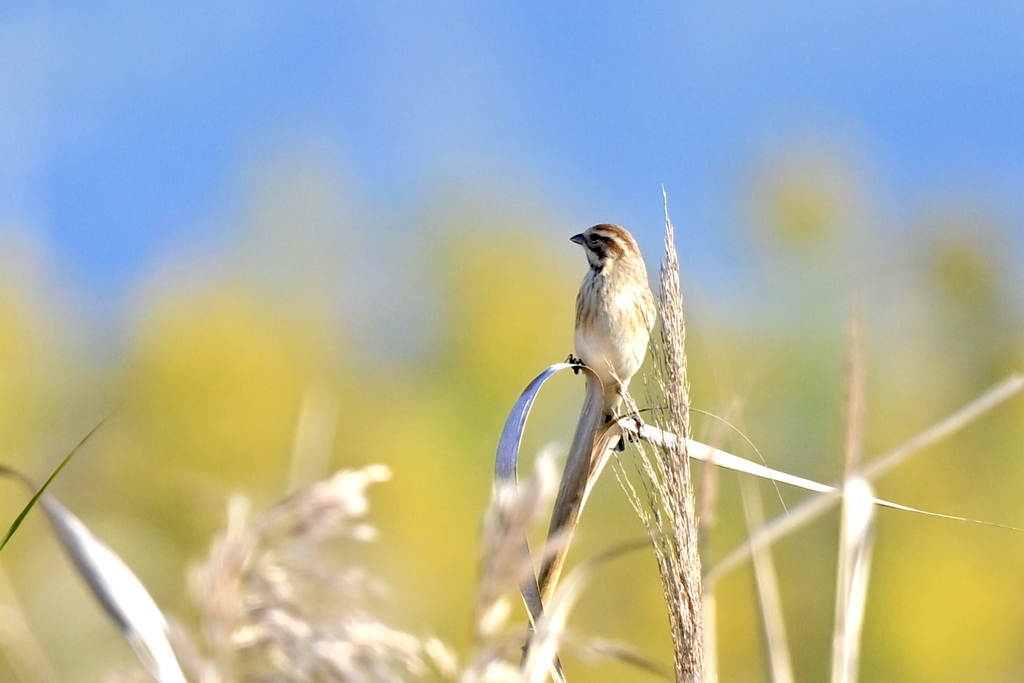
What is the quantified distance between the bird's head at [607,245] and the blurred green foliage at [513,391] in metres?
16.8

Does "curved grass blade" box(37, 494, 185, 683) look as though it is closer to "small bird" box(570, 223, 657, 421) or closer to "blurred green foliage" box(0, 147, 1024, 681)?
"small bird" box(570, 223, 657, 421)

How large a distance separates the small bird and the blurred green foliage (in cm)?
1682

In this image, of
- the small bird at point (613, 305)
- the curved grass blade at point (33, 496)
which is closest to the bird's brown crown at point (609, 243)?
the small bird at point (613, 305)

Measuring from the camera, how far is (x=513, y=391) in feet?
91.6

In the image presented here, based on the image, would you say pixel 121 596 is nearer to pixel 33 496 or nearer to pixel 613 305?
pixel 33 496

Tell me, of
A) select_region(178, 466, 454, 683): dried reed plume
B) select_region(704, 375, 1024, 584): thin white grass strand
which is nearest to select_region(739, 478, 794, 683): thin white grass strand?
select_region(704, 375, 1024, 584): thin white grass strand

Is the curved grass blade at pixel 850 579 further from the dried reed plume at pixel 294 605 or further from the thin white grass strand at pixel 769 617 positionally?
the dried reed plume at pixel 294 605

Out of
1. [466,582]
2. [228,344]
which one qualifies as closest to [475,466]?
[466,582]

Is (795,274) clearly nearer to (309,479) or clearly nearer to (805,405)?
(805,405)

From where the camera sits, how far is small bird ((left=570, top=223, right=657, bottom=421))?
169 inches

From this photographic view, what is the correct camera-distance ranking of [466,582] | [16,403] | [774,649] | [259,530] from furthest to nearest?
[16,403]
[466,582]
[774,649]
[259,530]

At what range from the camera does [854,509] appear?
217cm

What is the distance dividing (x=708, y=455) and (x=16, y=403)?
1038 inches

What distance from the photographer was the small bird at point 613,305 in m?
4.28
